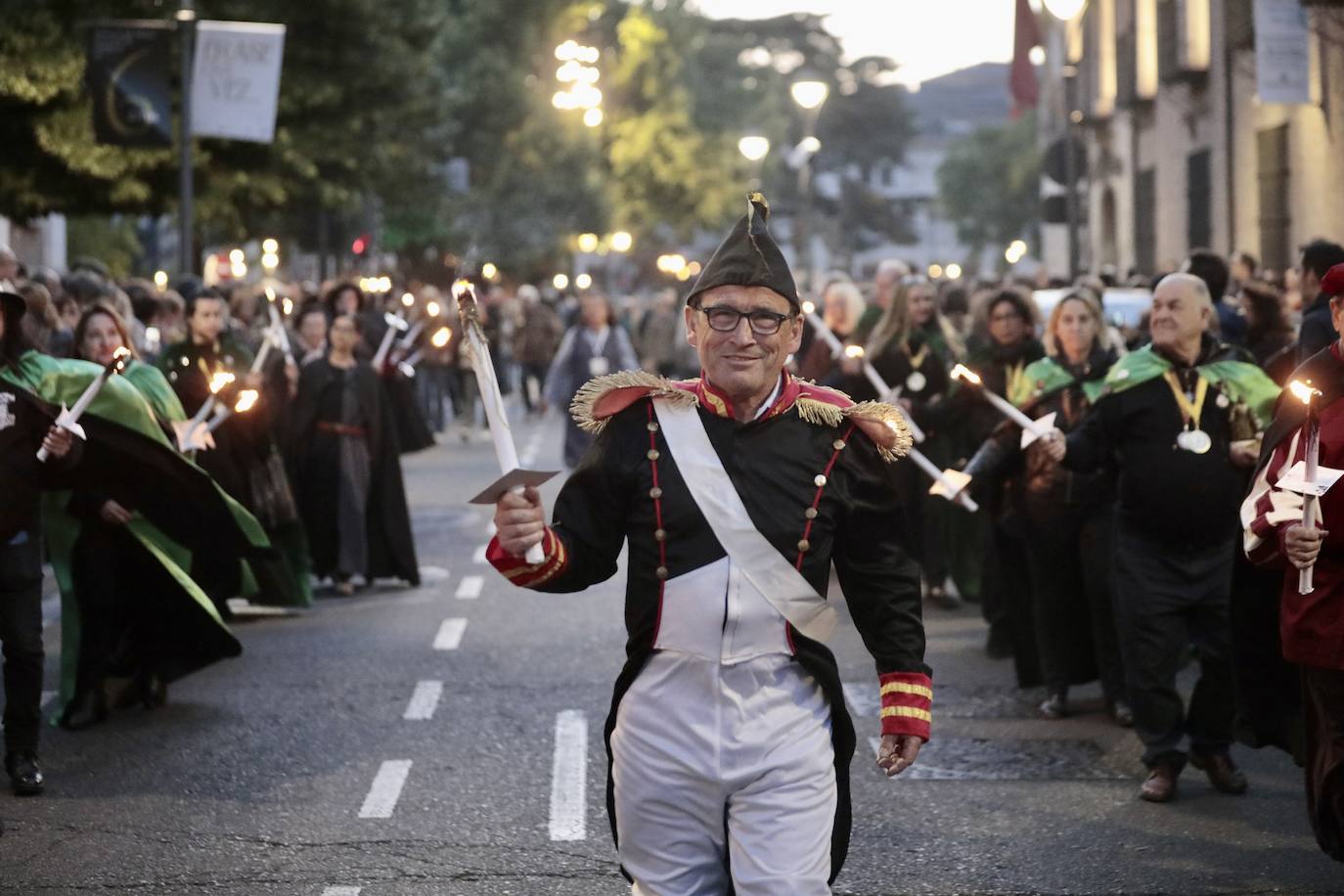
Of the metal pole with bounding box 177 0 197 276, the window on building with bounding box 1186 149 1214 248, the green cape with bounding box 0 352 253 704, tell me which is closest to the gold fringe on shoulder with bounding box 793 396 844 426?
the green cape with bounding box 0 352 253 704

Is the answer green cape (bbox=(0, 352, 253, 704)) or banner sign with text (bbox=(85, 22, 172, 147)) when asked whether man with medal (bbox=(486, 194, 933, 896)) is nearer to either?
green cape (bbox=(0, 352, 253, 704))

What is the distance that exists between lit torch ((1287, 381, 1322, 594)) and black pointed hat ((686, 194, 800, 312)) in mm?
1728

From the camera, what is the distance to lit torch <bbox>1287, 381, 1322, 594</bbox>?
595cm

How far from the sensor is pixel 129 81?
2186 cm

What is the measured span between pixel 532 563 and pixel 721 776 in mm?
573

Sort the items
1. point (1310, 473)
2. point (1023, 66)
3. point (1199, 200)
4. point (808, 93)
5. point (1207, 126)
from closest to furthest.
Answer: point (1310, 473) → point (1207, 126) → point (1199, 200) → point (808, 93) → point (1023, 66)

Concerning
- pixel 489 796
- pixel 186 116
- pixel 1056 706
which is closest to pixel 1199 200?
pixel 186 116

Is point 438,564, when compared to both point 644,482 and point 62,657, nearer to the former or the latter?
point 62,657

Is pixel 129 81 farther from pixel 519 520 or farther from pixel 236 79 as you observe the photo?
pixel 519 520

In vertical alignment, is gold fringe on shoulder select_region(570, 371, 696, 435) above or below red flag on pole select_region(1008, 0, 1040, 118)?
below

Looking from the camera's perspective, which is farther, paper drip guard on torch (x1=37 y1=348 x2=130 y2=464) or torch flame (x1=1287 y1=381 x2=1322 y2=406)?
paper drip guard on torch (x1=37 y1=348 x2=130 y2=464)

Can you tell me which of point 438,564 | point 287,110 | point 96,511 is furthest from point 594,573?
point 287,110

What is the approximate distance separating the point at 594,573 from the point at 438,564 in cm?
1147

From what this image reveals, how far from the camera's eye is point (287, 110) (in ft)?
94.4
